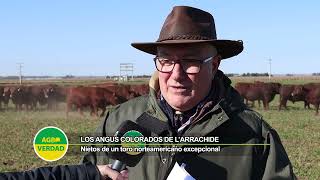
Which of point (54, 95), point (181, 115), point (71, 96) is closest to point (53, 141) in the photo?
point (181, 115)

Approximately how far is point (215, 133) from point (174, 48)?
49 cm

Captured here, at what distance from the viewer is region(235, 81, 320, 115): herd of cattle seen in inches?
1023

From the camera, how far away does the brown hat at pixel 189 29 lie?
2.50 m

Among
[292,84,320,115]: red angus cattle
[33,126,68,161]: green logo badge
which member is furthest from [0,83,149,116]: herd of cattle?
[33,126,68,161]: green logo badge

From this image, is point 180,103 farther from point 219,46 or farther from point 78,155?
point 78,155

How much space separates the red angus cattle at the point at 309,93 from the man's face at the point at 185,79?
935 inches

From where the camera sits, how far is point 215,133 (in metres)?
2.48

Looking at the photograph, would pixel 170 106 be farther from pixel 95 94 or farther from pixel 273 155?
pixel 95 94

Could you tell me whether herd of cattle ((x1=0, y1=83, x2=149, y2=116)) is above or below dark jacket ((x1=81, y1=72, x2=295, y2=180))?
below

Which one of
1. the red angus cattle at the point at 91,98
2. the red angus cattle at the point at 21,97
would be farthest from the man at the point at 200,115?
the red angus cattle at the point at 21,97

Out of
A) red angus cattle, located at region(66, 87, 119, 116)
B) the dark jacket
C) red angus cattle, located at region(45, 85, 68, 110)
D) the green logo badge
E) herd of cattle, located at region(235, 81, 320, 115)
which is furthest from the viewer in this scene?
red angus cattle, located at region(45, 85, 68, 110)

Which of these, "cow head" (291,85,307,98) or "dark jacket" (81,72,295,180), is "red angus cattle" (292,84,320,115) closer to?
"cow head" (291,85,307,98)

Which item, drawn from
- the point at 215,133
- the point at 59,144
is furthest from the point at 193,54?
the point at 59,144

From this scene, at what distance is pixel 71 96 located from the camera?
23.9 meters
